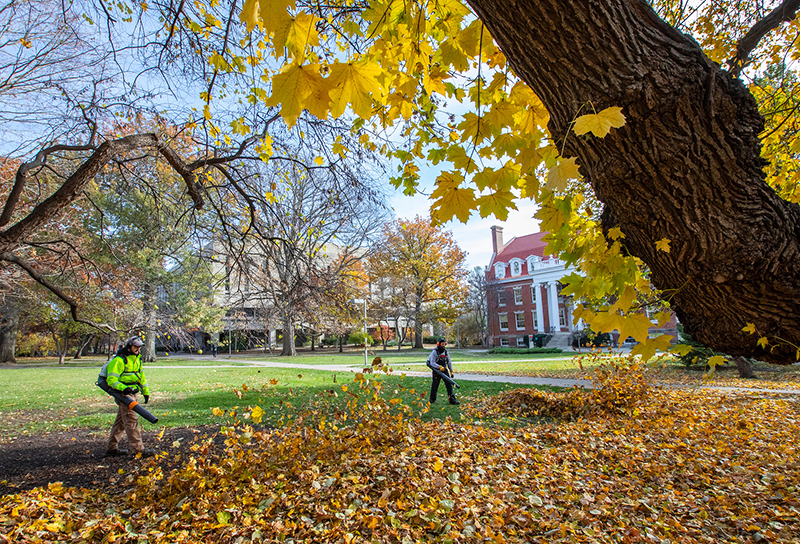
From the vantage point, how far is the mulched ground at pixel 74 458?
14.5 feet

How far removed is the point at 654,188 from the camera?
1.38 m

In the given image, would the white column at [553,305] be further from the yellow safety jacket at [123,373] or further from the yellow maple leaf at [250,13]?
the yellow maple leaf at [250,13]

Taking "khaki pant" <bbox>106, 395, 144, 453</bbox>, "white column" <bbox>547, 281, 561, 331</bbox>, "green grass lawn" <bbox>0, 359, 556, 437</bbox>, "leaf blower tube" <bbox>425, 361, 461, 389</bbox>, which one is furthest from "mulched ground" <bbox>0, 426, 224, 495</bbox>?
"white column" <bbox>547, 281, 561, 331</bbox>

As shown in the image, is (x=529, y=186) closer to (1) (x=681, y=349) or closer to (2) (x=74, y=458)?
(1) (x=681, y=349)

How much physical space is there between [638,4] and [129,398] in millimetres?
6290

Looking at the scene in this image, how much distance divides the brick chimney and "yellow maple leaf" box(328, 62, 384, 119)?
44.3 meters

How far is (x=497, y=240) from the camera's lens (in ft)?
147

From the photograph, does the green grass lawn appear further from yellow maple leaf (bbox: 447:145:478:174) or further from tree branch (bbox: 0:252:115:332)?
yellow maple leaf (bbox: 447:145:478:174)

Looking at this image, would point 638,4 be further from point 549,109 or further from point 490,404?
point 490,404

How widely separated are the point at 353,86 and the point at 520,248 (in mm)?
43824

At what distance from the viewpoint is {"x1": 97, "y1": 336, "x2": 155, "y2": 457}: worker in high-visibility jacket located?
524 centimetres

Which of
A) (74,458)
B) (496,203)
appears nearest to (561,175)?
(496,203)

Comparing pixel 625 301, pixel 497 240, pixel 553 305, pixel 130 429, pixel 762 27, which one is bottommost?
pixel 130 429

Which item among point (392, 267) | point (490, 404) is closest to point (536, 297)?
point (392, 267)
